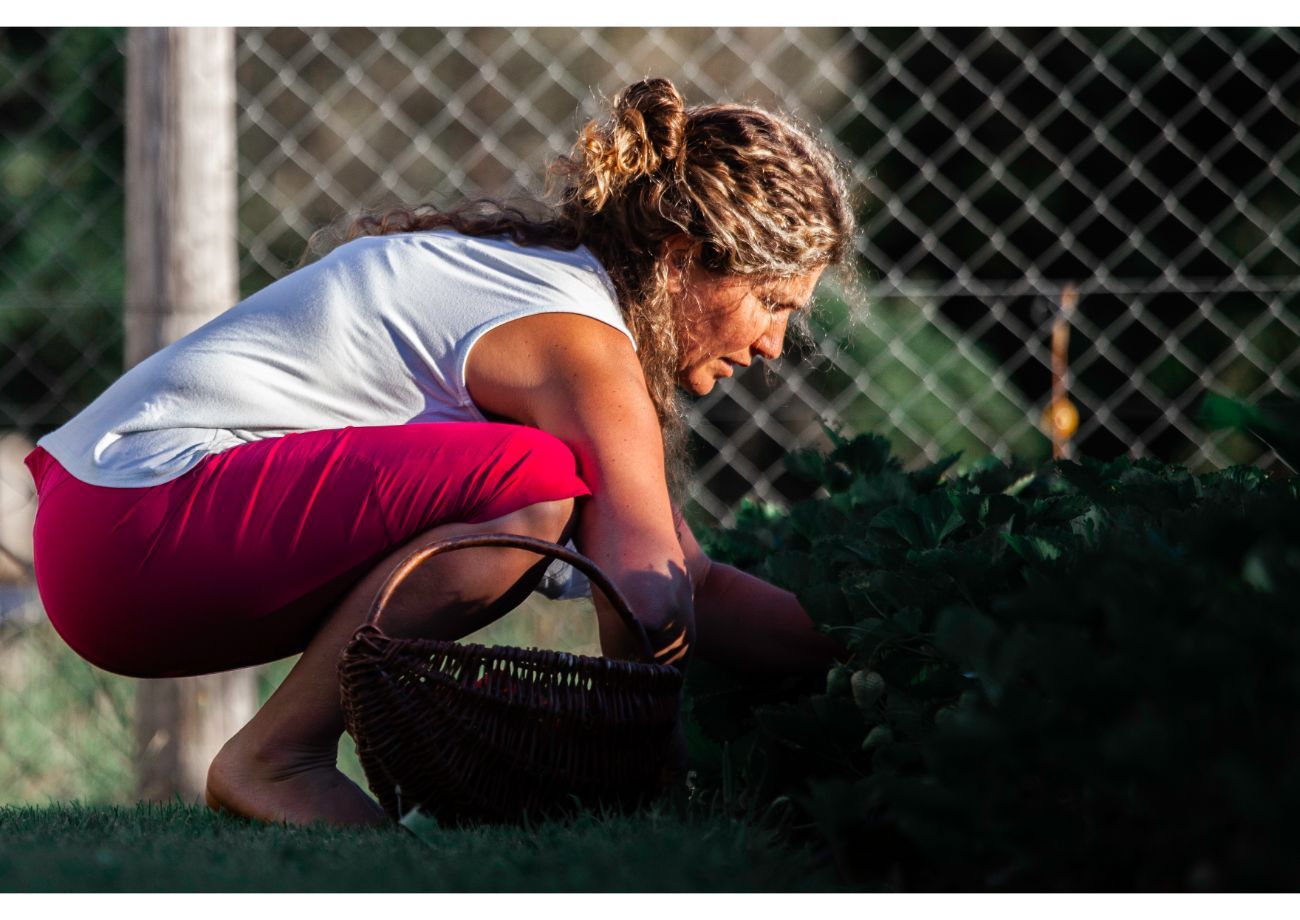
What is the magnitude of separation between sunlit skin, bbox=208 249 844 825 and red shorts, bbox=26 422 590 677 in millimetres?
28

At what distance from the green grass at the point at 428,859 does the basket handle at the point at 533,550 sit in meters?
0.18

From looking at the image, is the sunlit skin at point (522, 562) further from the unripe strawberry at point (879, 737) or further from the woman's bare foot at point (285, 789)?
the unripe strawberry at point (879, 737)

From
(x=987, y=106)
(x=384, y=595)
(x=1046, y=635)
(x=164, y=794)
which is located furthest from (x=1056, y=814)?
(x=987, y=106)

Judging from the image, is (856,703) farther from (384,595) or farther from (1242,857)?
(1242,857)

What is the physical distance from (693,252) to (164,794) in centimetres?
141

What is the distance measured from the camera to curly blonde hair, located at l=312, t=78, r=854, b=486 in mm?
1615

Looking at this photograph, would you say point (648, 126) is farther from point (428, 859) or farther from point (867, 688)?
point (428, 859)

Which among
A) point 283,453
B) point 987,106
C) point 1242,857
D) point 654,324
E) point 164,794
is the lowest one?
point 164,794

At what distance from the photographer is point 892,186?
3.94 meters

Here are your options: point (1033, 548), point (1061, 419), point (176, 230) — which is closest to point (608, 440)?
point (1033, 548)

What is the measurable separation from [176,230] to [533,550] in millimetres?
1372

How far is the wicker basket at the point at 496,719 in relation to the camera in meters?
1.21

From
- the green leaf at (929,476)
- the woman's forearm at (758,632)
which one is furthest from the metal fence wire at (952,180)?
the woman's forearm at (758,632)

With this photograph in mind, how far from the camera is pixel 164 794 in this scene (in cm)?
236
